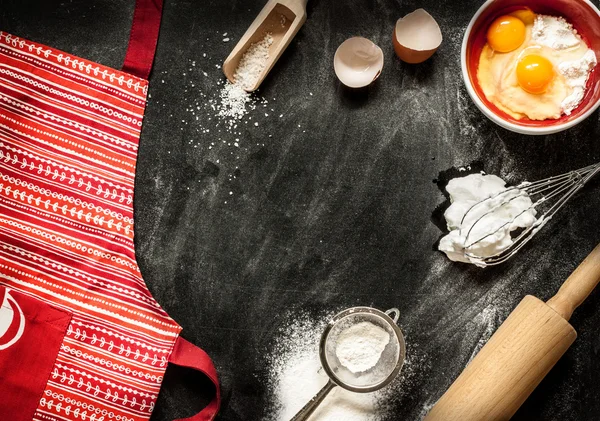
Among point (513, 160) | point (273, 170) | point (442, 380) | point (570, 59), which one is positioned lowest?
point (442, 380)

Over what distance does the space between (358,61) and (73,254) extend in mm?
577

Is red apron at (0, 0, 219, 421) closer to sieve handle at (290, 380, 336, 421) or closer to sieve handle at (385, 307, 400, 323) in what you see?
sieve handle at (290, 380, 336, 421)

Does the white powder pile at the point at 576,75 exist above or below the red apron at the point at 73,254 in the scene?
above

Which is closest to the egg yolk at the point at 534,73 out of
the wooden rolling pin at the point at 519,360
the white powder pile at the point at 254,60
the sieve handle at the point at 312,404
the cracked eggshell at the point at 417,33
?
the cracked eggshell at the point at 417,33

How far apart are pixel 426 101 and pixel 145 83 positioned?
0.48 m

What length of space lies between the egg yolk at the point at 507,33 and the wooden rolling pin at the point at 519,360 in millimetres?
352

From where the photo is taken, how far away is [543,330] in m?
0.91

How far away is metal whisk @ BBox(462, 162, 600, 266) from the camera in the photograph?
1000 millimetres

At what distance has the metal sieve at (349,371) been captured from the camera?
0.98 metres

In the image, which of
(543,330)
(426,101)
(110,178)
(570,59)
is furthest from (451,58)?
(110,178)

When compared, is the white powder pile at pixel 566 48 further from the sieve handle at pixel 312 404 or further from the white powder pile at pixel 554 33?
the sieve handle at pixel 312 404

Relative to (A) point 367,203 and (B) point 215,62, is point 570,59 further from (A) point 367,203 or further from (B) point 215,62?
(B) point 215,62

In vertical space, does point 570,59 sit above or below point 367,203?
above

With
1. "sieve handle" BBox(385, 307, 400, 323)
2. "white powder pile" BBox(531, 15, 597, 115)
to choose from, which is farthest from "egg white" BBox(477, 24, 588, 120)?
"sieve handle" BBox(385, 307, 400, 323)
